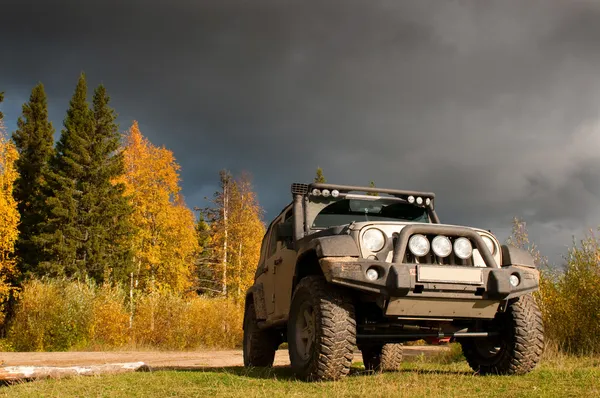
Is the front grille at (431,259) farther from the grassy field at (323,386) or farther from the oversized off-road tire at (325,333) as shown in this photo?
the grassy field at (323,386)

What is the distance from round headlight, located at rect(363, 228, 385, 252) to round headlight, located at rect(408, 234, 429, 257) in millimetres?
316

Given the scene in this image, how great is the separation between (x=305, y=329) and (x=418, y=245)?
1.55 m

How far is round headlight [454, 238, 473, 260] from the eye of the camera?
5.84 meters

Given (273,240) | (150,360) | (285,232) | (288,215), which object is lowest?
(150,360)

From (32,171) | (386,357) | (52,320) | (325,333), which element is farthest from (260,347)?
(32,171)

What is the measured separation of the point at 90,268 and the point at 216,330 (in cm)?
1144

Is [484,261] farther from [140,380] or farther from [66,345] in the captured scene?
[66,345]

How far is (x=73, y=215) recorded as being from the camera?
105ft

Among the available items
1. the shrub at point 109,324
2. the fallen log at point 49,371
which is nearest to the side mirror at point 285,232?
the fallen log at point 49,371

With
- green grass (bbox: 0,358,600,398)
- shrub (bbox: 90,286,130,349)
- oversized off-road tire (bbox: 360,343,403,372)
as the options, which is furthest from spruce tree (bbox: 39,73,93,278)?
green grass (bbox: 0,358,600,398)

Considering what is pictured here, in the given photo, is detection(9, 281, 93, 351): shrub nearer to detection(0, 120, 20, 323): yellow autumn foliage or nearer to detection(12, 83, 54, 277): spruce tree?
detection(0, 120, 20, 323): yellow autumn foliage

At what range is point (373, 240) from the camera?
5.90 metres

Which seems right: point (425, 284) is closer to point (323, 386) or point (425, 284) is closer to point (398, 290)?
point (398, 290)

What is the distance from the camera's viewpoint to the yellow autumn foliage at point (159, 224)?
103ft
